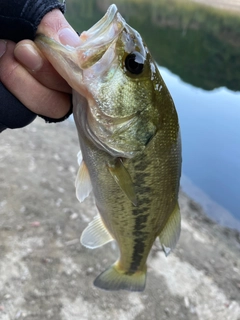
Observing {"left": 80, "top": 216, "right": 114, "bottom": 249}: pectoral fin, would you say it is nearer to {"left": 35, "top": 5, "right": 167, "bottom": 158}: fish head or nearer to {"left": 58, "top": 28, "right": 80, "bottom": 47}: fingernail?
{"left": 35, "top": 5, "right": 167, "bottom": 158}: fish head

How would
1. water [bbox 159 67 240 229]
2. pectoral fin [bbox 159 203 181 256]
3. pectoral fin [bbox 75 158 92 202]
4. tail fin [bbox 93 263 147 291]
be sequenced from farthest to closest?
water [bbox 159 67 240 229] → tail fin [bbox 93 263 147 291] → pectoral fin [bbox 159 203 181 256] → pectoral fin [bbox 75 158 92 202]

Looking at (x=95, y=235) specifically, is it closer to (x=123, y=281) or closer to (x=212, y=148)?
(x=123, y=281)

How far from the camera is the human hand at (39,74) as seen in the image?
1.58 m

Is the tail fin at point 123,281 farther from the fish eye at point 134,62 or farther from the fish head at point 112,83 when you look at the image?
the fish eye at point 134,62

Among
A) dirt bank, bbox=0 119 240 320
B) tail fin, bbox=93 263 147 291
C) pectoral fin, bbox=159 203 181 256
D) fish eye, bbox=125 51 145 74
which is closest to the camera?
fish eye, bbox=125 51 145 74

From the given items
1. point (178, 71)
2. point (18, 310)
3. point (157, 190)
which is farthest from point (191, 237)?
point (178, 71)

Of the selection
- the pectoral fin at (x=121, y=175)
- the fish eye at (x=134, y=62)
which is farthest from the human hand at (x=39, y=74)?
the pectoral fin at (x=121, y=175)

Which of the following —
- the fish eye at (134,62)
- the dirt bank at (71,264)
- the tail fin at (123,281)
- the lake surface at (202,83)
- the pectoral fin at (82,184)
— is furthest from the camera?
the lake surface at (202,83)

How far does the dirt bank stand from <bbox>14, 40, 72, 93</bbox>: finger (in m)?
3.09

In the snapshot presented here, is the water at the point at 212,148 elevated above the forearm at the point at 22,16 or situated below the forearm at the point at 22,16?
below

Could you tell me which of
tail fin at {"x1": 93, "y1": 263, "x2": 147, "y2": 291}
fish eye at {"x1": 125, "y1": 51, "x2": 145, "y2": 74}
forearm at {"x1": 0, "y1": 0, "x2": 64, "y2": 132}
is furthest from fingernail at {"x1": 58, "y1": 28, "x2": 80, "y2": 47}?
tail fin at {"x1": 93, "y1": 263, "x2": 147, "y2": 291}

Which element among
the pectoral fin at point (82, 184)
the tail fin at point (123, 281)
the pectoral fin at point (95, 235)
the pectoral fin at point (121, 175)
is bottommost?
the tail fin at point (123, 281)

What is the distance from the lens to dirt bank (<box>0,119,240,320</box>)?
4.27 m

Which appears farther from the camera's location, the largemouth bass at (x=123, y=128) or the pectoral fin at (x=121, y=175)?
the pectoral fin at (x=121, y=175)
